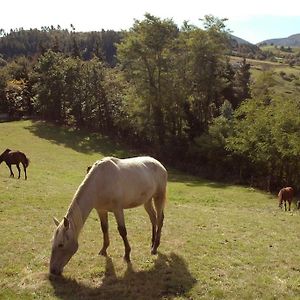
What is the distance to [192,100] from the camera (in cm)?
5256

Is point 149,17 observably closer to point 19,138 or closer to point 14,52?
point 19,138

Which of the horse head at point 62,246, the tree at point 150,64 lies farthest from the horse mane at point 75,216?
the tree at point 150,64

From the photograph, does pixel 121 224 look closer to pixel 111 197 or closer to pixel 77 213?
pixel 111 197

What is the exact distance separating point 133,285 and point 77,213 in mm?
2152

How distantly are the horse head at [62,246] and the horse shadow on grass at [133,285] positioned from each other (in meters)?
0.31

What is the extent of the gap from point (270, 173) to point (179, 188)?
36.1 ft

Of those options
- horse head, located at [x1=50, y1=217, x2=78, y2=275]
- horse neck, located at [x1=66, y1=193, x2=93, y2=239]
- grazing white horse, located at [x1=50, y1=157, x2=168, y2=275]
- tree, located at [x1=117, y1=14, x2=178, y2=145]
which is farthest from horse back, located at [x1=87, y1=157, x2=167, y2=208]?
tree, located at [x1=117, y1=14, x2=178, y2=145]

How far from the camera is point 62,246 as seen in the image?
9336 mm

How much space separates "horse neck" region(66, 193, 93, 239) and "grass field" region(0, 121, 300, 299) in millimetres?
1246

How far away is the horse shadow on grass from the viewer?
9.12 m

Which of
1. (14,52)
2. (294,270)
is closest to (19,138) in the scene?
(294,270)

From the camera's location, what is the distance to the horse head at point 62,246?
30.6ft

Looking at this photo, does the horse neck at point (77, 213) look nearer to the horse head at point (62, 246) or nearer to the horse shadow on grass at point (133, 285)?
the horse head at point (62, 246)

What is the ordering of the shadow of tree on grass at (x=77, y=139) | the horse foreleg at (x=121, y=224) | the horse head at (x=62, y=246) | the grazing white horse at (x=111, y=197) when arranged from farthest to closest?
1. the shadow of tree on grass at (x=77, y=139)
2. the horse foreleg at (x=121, y=224)
3. the grazing white horse at (x=111, y=197)
4. the horse head at (x=62, y=246)
